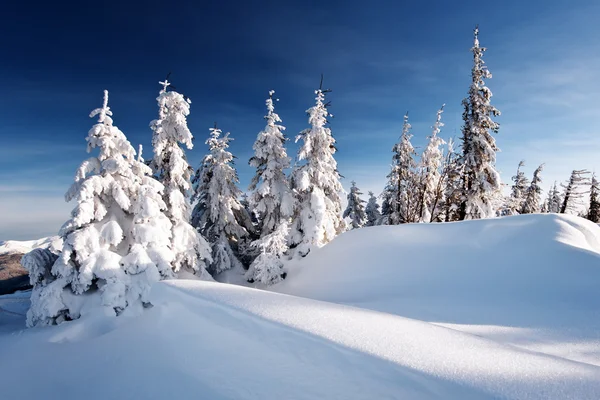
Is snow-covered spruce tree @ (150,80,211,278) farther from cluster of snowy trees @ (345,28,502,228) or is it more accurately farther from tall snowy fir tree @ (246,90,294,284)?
cluster of snowy trees @ (345,28,502,228)

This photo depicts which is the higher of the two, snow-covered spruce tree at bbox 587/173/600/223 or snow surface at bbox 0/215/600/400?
snow-covered spruce tree at bbox 587/173/600/223

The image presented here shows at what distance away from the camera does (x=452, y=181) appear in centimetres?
2078

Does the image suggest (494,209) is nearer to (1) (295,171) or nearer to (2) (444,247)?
→ (2) (444,247)

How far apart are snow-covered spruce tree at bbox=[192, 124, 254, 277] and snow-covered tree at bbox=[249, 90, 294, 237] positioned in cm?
167

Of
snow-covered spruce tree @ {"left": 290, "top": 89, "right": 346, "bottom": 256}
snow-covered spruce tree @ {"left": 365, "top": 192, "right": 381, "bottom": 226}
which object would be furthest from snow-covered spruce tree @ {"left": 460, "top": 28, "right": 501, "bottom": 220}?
snow-covered spruce tree @ {"left": 365, "top": 192, "right": 381, "bottom": 226}

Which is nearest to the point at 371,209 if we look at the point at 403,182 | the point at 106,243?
the point at 403,182

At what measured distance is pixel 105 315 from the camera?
10008mm

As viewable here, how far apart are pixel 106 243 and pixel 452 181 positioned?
21.4 m

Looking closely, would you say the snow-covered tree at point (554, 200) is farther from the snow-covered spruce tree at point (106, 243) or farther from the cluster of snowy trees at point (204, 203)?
the snow-covered spruce tree at point (106, 243)

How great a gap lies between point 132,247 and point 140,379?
7787 mm

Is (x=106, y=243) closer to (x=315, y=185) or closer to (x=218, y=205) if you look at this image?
(x=218, y=205)

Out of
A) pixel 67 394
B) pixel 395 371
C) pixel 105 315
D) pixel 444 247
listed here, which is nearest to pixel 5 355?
pixel 105 315

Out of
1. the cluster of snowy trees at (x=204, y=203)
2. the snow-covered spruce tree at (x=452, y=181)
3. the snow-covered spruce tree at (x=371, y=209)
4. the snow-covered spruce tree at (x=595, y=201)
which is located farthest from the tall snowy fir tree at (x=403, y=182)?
the snow-covered spruce tree at (x=595, y=201)

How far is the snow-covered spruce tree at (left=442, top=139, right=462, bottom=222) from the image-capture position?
65.0ft
